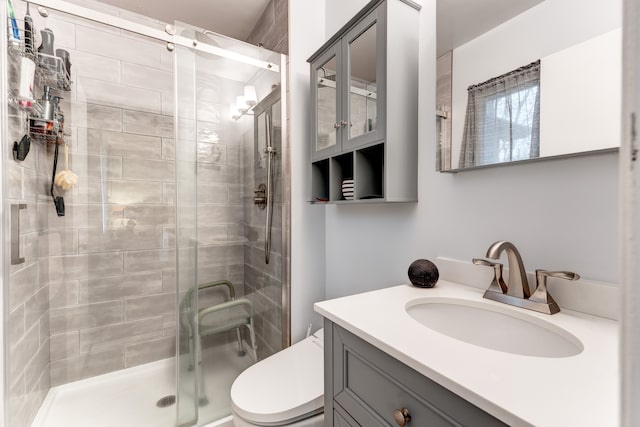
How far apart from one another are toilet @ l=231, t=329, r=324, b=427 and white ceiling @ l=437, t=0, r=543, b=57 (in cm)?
134

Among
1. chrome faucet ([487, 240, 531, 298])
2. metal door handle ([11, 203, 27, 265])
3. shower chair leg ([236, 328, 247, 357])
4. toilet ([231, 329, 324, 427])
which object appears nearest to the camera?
chrome faucet ([487, 240, 531, 298])

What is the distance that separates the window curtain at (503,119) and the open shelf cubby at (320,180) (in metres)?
0.76

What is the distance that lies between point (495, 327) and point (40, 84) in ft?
7.32

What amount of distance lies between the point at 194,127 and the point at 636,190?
157cm

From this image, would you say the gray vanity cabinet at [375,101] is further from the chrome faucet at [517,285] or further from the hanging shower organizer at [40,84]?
the hanging shower organizer at [40,84]

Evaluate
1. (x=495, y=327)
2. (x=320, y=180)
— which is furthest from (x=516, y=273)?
(x=320, y=180)

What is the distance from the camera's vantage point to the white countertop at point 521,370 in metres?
0.42

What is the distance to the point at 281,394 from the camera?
112cm

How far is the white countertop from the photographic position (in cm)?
42

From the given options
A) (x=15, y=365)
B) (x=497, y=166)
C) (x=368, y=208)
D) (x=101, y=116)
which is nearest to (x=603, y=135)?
(x=497, y=166)

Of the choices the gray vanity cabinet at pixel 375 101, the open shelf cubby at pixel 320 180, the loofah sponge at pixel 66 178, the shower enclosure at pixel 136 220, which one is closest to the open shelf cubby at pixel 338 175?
the gray vanity cabinet at pixel 375 101

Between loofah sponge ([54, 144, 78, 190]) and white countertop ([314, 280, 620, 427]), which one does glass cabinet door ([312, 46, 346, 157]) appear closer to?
white countertop ([314, 280, 620, 427])

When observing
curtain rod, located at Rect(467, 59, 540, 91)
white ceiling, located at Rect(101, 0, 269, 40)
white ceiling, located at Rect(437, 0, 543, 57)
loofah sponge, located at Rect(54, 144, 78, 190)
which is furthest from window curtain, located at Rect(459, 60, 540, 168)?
loofah sponge, located at Rect(54, 144, 78, 190)

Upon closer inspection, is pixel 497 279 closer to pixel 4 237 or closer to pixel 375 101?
pixel 375 101
